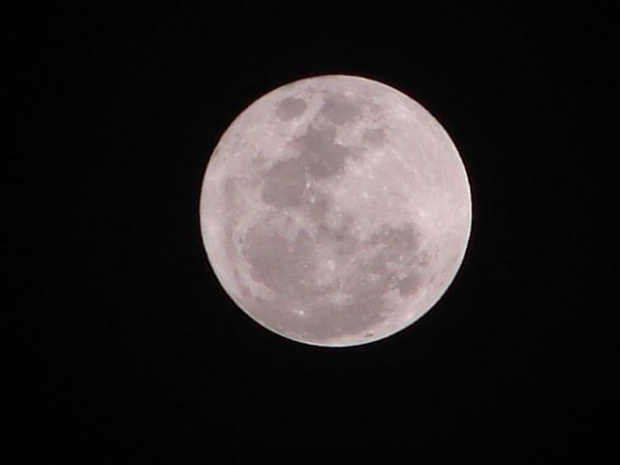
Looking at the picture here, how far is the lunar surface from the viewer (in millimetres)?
8000

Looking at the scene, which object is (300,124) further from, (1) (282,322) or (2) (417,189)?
(1) (282,322)

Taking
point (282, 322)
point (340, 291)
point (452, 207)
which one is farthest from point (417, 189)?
point (282, 322)

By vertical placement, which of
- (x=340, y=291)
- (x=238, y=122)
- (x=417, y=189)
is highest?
(x=238, y=122)

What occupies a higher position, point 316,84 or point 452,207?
point 316,84

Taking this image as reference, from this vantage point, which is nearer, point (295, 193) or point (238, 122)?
point (295, 193)

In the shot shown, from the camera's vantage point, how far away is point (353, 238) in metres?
8.03

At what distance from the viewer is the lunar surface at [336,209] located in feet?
26.2

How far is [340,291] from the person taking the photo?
8211mm

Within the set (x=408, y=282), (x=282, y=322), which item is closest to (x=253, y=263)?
(x=282, y=322)

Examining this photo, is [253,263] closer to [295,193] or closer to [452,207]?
[295,193]

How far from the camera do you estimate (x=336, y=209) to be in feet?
26.1

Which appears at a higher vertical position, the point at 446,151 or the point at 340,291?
the point at 446,151

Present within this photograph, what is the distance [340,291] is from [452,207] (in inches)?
39.8

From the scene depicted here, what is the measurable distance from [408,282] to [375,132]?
110 centimetres
